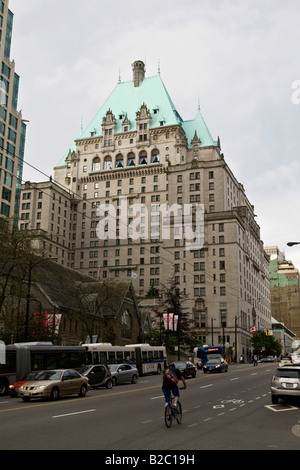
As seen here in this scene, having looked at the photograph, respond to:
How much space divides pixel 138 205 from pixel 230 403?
110081 mm

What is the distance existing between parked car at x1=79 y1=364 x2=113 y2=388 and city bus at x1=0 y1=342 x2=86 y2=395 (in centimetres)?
189

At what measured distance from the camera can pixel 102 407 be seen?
19.0m

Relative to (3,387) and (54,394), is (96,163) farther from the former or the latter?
(54,394)

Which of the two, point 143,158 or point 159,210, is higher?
point 143,158

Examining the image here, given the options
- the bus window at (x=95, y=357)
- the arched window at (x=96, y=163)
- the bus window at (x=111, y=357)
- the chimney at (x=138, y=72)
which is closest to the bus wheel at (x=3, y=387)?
the bus window at (x=95, y=357)

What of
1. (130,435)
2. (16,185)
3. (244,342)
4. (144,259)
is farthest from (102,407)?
(144,259)

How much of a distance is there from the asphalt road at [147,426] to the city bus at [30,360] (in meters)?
8.37

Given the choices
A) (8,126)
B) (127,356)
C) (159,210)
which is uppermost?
(8,126)

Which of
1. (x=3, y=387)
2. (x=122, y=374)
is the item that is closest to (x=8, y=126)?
(x=122, y=374)

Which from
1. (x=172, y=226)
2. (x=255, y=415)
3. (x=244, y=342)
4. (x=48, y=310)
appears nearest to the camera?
(x=255, y=415)

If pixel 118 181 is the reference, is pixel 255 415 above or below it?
below

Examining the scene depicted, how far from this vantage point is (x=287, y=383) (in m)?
18.7

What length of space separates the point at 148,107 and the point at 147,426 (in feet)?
433

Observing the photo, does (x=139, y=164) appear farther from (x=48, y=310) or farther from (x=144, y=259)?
(x=48, y=310)
